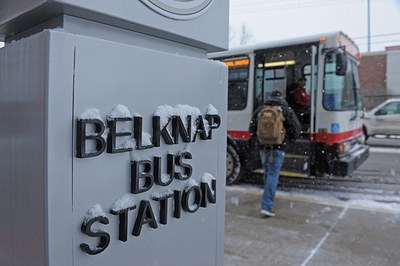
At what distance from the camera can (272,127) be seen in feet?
15.9

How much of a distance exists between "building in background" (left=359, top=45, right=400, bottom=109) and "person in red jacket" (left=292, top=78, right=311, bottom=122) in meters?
19.0

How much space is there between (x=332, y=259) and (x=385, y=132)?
12.0 m

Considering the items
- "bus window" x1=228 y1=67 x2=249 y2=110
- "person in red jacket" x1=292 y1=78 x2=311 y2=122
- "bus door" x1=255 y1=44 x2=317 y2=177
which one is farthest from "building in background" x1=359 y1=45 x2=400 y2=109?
"bus window" x1=228 y1=67 x2=249 y2=110

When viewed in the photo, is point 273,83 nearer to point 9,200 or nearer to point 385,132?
point 9,200

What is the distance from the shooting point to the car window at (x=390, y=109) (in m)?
13.7

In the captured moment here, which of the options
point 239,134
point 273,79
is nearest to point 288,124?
point 239,134

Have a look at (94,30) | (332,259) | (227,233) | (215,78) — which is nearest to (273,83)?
(227,233)

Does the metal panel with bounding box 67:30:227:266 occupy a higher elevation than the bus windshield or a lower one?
lower

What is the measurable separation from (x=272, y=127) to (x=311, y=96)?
2015 mm

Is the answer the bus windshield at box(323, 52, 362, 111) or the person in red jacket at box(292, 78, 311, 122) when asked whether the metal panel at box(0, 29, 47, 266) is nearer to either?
the bus windshield at box(323, 52, 362, 111)

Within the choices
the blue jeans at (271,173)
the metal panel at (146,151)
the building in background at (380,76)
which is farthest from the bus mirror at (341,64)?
the building in background at (380,76)

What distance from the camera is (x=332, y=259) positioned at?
347 cm

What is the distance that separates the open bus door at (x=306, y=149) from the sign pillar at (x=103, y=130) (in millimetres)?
5164

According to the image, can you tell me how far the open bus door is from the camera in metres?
6.36
